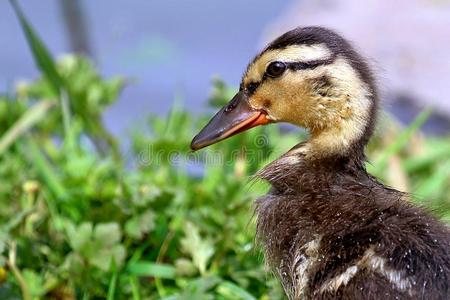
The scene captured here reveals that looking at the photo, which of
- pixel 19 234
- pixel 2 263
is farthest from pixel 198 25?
pixel 2 263

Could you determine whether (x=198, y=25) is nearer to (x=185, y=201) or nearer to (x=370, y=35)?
(x=370, y=35)

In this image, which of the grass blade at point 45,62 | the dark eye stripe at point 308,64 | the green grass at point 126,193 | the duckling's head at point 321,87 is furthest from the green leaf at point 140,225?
the grass blade at point 45,62

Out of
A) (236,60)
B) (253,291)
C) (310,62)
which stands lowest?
(236,60)

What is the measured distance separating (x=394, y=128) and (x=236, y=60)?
198 centimetres

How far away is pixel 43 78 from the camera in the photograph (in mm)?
4215

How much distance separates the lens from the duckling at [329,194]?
7.59 feet

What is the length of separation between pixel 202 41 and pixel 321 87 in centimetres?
376

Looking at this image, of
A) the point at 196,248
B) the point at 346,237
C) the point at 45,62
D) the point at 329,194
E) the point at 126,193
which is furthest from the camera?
the point at 45,62

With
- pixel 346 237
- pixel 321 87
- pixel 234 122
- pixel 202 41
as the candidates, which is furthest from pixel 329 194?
pixel 202 41

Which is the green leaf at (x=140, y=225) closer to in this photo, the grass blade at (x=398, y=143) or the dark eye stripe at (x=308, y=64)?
the dark eye stripe at (x=308, y=64)

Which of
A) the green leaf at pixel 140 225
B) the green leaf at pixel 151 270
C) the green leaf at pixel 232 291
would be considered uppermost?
the green leaf at pixel 140 225

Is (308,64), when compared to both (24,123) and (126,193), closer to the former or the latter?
(126,193)

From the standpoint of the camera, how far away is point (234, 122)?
289cm

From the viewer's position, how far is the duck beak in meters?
2.88
